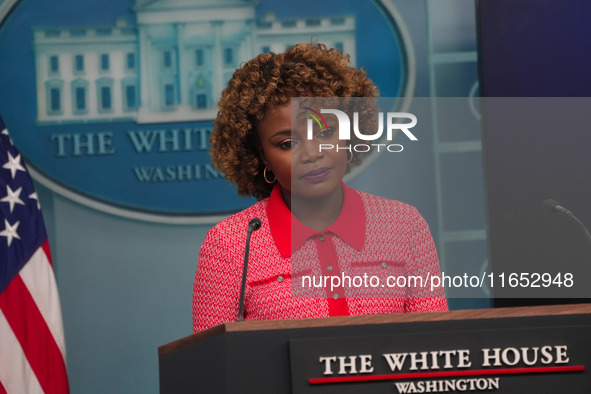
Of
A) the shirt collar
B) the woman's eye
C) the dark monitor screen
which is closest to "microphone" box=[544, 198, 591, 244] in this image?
the dark monitor screen

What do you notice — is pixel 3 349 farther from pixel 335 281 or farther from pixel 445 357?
pixel 445 357

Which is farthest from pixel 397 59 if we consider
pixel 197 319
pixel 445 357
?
pixel 445 357

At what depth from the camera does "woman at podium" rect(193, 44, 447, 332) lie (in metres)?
1.53

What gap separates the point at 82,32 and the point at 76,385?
143 centimetres

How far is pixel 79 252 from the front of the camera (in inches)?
128

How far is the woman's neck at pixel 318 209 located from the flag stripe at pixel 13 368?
1.58m

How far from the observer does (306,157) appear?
1.56 metres

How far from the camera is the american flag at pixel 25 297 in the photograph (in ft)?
9.11

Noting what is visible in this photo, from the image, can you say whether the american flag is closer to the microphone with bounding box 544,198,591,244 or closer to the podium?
the podium

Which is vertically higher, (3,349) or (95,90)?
(95,90)

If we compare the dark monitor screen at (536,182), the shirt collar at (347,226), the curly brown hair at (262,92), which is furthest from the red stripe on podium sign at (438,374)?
the curly brown hair at (262,92)

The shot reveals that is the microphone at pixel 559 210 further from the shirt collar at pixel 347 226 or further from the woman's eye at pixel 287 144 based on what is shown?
the woman's eye at pixel 287 144

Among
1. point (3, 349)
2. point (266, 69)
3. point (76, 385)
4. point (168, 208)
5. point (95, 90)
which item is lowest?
point (76, 385)

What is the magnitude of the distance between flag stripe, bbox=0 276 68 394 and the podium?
1691 mm
